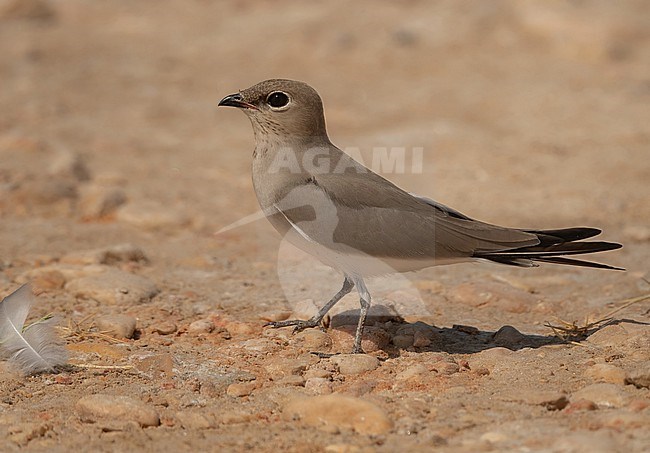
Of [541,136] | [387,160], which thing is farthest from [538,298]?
[541,136]

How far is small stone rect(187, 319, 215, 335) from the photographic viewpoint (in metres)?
5.27

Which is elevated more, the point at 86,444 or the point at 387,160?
the point at 387,160

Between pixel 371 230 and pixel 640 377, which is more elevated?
pixel 371 230

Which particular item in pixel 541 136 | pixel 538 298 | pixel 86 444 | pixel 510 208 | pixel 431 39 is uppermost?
pixel 431 39

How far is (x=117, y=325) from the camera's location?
17.0 feet

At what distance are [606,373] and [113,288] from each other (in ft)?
10.6

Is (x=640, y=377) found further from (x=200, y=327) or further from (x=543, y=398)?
(x=200, y=327)

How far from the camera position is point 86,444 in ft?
12.3

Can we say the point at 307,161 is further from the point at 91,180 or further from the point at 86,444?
the point at 91,180

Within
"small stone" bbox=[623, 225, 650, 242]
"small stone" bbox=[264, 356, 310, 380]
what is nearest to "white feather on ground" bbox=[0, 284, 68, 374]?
"small stone" bbox=[264, 356, 310, 380]

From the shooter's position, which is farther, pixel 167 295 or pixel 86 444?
pixel 167 295

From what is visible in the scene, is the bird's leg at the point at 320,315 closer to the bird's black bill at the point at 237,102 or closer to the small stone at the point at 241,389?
the small stone at the point at 241,389

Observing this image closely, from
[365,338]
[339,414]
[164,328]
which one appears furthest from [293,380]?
[164,328]

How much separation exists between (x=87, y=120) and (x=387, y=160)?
13.7 ft
